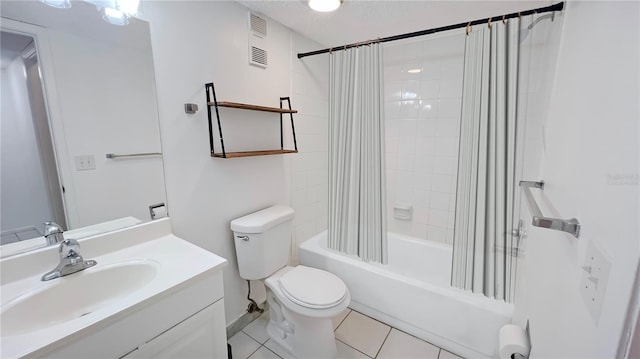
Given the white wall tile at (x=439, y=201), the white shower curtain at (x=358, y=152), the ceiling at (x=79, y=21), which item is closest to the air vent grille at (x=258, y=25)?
the white shower curtain at (x=358, y=152)

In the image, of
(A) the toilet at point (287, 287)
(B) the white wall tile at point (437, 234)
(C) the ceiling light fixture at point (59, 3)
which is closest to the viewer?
(C) the ceiling light fixture at point (59, 3)

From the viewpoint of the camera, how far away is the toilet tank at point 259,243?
160cm

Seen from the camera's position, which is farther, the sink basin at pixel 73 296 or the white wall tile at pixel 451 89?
the white wall tile at pixel 451 89

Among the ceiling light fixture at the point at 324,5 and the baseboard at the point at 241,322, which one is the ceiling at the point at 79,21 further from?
the baseboard at the point at 241,322

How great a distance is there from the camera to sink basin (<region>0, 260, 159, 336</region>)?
0.82m

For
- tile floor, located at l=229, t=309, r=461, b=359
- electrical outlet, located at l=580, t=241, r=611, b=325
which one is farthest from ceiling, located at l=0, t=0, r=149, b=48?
tile floor, located at l=229, t=309, r=461, b=359

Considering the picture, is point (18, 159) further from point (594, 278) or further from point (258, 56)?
point (594, 278)

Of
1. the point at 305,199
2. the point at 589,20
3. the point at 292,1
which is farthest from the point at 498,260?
the point at 292,1

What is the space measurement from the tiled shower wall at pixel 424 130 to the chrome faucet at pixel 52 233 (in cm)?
238

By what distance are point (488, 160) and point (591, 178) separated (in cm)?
77

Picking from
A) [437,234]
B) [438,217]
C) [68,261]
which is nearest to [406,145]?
[438,217]

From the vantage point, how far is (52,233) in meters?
1.03

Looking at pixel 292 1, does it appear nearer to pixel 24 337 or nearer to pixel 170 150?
pixel 170 150

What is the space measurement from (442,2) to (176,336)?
2.22m
